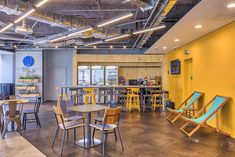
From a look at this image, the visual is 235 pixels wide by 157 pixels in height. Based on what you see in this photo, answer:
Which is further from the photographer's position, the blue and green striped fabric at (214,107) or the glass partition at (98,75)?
the glass partition at (98,75)

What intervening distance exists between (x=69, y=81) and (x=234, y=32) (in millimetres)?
9402

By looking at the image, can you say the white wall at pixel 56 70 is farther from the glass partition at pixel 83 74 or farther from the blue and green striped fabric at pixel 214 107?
the blue and green striped fabric at pixel 214 107

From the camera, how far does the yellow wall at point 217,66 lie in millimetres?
5031

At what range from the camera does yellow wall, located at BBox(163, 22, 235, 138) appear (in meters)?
5.03

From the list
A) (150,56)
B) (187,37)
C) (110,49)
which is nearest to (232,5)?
(187,37)

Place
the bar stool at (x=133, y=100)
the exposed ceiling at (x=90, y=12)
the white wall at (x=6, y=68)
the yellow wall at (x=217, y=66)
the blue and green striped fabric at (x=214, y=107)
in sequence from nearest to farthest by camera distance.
→ the exposed ceiling at (x=90, y=12), the yellow wall at (x=217, y=66), the blue and green striped fabric at (x=214, y=107), the bar stool at (x=133, y=100), the white wall at (x=6, y=68)

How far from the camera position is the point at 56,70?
12508 millimetres

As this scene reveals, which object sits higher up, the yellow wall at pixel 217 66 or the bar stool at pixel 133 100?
the yellow wall at pixel 217 66

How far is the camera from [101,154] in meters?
3.91

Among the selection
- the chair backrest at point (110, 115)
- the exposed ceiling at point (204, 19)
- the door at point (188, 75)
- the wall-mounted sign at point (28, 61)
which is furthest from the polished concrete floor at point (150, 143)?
the wall-mounted sign at point (28, 61)

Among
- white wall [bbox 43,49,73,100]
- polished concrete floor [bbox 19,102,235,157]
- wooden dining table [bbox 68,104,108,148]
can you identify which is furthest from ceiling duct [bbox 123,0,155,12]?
white wall [bbox 43,49,73,100]

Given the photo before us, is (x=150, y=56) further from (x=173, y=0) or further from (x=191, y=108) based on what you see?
(x=173, y=0)

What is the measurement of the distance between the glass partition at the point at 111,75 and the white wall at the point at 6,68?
18.8 ft

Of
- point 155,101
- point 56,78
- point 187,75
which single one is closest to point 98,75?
point 56,78
